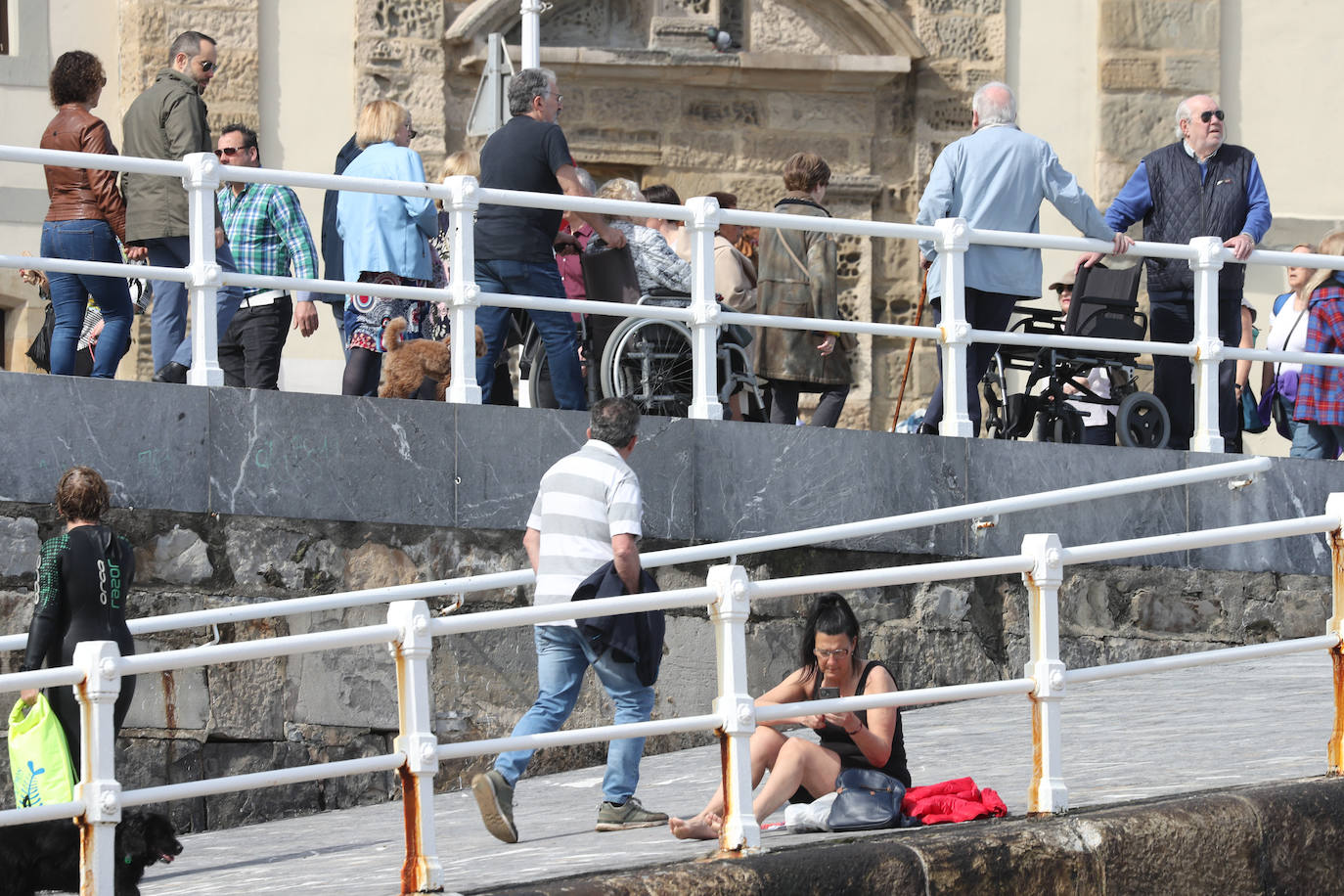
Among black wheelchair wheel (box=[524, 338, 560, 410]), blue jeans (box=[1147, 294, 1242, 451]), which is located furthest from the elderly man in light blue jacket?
black wheelchair wheel (box=[524, 338, 560, 410])

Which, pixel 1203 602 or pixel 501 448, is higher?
pixel 501 448

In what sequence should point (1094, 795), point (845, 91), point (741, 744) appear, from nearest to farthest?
point (741, 744)
point (1094, 795)
point (845, 91)

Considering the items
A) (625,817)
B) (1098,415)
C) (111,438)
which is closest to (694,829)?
(625,817)

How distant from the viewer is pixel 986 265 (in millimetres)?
11094

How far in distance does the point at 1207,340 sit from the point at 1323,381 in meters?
0.91

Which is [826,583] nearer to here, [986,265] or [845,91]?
[986,265]

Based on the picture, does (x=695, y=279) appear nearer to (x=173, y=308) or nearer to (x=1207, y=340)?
(x=173, y=308)

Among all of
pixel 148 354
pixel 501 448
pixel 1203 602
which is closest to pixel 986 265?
pixel 1203 602

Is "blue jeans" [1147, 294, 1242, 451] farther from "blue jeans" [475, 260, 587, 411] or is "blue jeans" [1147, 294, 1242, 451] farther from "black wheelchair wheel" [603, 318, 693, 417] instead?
"blue jeans" [475, 260, 587, 411]

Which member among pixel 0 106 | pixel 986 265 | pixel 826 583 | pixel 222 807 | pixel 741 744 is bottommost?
pixel 222 807

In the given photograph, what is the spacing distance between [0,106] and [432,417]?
698 centimetres

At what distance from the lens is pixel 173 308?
10.2 meters

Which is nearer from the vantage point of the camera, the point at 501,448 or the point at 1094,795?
the point at 1094,795

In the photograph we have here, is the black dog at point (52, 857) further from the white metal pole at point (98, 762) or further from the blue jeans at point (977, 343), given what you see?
the blue jeans at point (977, 343)
